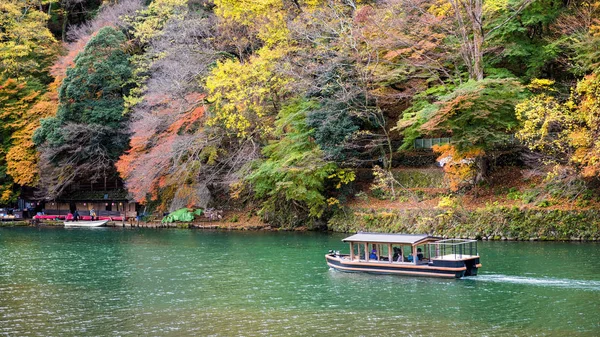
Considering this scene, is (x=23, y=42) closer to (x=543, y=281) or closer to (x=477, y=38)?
(x=477, y=38)

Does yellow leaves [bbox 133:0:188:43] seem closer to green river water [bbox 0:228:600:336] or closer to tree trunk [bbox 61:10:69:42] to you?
tree trunk [bbox 61:10:69:42]

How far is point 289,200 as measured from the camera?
1817 inches

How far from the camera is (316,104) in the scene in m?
43.3

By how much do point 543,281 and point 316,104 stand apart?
21.6 metres

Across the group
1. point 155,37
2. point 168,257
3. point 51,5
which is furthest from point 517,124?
point 51,5

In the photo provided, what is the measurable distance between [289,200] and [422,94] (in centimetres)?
1142

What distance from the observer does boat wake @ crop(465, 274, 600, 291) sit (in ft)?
77.8

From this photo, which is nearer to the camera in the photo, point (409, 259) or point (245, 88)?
point (409, 259)

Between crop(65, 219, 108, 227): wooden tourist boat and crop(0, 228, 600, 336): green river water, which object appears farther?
crop(65, 219, 108, 227): wooden tourist boat

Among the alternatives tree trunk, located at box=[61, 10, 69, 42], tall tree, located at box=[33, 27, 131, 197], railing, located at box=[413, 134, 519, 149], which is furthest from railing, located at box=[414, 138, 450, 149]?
tree trunk, located at box=[61, 10, 69, 42]

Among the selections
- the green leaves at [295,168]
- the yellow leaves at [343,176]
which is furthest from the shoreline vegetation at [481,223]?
the green leaves at [295,168]

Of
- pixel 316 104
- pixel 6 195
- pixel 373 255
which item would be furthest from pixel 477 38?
pixel 6 195

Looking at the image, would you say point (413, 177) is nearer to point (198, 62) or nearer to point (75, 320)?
point (198, 62)

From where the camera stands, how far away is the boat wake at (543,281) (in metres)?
23.7
